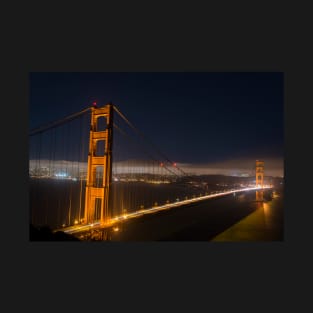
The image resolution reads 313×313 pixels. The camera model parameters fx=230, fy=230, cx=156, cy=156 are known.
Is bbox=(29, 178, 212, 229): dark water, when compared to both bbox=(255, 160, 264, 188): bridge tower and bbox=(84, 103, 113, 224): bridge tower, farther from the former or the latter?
bbox=(255, 160, 264, 188): bridge tower

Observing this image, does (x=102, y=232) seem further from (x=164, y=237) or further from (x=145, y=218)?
(x=164, y=237)

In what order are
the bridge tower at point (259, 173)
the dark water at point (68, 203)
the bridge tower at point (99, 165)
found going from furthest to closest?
the bridge tower at point (259, 173) < the dark water at point (68, 203) < the bridge tower at point (99, 165)

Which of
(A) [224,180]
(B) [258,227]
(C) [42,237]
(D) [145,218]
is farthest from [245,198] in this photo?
(C) [42,237]

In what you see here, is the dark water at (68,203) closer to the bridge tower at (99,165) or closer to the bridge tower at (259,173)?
the bridge tower at (99,165)

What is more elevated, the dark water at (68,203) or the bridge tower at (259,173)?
the bridge tower at (259,173)

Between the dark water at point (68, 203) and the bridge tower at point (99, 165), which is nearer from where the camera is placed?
the bridge tower at point (99, 165)

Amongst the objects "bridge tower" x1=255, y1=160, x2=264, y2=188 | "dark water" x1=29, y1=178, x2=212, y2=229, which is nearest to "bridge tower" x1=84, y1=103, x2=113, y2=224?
"dark water" x1=29, y1=178, x2=212, y2=229

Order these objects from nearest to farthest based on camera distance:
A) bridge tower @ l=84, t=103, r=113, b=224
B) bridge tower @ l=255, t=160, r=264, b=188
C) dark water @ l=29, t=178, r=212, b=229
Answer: bridge tower @ l=84, t=103, r=113, b=224 → dark water @ l=29, t=178, r=212, b=229 → bridge tower @ l=255, t=160, r=264, b=188

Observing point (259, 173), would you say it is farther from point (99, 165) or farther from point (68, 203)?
point (99, 165)

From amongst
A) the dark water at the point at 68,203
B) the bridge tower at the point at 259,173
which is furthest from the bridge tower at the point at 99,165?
the bridge tower at the point at 259,173
